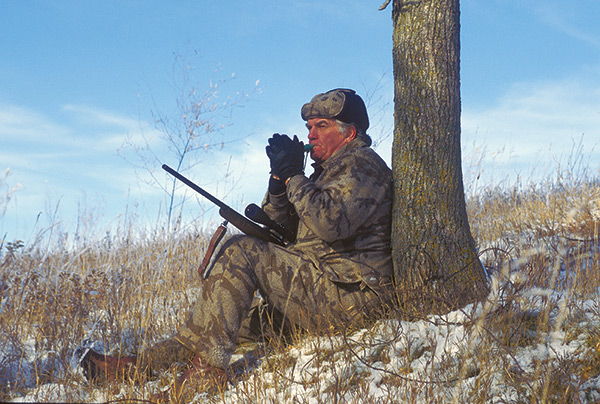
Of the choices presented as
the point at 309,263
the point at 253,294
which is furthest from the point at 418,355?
the point at 253,294

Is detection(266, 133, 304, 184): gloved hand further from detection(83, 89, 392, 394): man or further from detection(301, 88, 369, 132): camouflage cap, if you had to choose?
detection(301, 88, 369, 132): camouflage cap

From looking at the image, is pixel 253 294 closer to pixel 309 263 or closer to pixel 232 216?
pixel 309 263

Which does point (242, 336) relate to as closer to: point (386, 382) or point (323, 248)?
point (323, 248)

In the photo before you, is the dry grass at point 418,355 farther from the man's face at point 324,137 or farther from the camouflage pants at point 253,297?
the man's face at point 324,137

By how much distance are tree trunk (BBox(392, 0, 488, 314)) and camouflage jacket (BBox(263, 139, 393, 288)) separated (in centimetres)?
10

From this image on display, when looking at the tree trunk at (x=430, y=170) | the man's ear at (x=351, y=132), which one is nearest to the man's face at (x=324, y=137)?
the man's ear at (x=351, y=132)

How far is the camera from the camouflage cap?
3.45m

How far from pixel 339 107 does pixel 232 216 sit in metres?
1.02

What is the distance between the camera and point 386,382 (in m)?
2.60

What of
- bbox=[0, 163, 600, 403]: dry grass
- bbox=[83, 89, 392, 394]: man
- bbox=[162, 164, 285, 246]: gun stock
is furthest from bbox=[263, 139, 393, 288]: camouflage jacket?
bbox=[0, 163, 600, 403]: dry grass

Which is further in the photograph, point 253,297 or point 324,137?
point 324,137

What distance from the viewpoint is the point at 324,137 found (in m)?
3.54

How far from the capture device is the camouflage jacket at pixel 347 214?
3049 mm

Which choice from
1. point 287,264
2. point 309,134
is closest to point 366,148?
point 309,134
